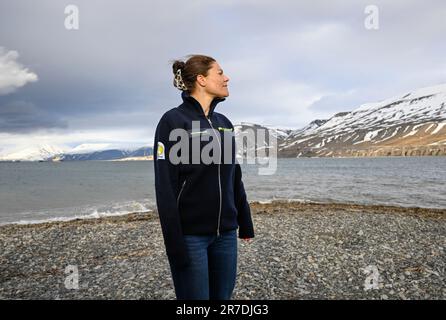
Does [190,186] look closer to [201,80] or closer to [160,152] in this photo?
[160,152]

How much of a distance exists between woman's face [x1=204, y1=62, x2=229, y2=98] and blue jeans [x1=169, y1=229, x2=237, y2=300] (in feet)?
5.81

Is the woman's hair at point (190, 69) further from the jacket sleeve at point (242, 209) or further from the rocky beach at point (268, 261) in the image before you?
the rocky beach at point (268, 261)

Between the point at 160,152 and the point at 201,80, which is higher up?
the point at 201,80

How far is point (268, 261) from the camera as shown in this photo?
1121 centimetres

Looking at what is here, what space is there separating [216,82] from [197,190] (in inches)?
54.9

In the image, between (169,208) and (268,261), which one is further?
(268,261)

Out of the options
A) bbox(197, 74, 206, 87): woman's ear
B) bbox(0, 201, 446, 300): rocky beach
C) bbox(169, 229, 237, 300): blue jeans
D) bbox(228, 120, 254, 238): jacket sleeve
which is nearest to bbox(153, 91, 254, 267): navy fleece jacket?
bbox(169, 229, 237, 300): blue jeans

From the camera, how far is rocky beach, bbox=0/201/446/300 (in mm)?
8922

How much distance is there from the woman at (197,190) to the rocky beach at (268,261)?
5082mm

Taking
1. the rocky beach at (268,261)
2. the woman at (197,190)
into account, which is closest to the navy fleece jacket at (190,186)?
the woman at (197,190)

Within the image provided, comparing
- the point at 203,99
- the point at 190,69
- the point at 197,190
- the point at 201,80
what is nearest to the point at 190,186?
the point at 197,190

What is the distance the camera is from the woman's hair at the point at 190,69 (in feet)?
13.0

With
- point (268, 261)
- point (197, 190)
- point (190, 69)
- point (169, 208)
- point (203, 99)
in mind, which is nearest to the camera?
point (169, 208)

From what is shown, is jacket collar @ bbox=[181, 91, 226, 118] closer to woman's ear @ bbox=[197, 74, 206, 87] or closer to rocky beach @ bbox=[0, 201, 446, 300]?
woman's ear @ bbox=[197, 74, 206, 87]
